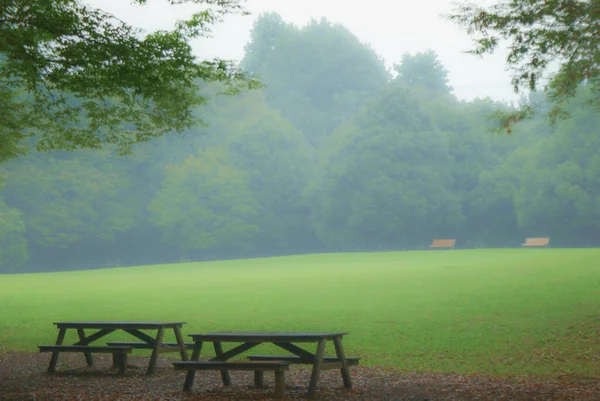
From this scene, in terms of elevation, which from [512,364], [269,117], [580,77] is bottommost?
[512,364]

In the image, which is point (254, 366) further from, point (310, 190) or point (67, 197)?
point (67, 197)

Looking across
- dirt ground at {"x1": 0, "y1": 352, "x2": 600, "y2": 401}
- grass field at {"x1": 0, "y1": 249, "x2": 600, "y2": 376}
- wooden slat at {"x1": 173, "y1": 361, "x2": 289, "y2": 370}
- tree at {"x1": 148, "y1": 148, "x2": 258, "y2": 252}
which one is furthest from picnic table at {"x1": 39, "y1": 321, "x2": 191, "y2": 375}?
tree at {"x1": 148, "y1": 148, "x2": 258, "y2": 252}

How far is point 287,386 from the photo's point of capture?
10531mm

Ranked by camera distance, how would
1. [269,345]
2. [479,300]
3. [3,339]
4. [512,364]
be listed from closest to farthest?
[512,364], [269,345], [3,339], [479,300]

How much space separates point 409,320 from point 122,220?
51843mm

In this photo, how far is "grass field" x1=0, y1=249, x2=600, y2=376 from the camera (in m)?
14.4

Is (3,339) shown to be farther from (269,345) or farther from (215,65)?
(215,65)

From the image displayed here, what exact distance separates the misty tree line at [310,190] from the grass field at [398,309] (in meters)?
28.2

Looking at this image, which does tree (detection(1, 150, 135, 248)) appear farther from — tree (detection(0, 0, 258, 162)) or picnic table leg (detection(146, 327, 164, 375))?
picnic table leg (detection(146, 327, 164, 375))

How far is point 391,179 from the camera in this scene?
65125 millimetres

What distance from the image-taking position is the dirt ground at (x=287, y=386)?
31.6ft

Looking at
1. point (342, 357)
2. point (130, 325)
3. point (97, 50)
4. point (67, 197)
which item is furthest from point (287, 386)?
point (67, 197)

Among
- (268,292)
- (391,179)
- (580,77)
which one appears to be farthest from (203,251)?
(580,77)

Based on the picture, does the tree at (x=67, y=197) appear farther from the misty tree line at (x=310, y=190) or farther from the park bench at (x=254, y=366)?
the park bench at (x=254, y=366)
